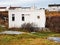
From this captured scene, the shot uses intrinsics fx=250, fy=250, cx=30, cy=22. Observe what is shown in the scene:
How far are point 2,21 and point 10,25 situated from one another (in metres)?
12.2

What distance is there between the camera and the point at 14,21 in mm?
34281

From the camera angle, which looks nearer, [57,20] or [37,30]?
[37,30]

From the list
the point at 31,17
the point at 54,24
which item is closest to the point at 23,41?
the point at 31,17

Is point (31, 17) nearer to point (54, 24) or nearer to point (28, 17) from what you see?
point (28, 17)

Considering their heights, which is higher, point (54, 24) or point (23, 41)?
point (54, 24)

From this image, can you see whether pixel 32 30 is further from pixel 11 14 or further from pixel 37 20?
pixel 11 14

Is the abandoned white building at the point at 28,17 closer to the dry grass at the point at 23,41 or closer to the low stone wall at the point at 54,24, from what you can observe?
the low stone wall at the point at 54,24

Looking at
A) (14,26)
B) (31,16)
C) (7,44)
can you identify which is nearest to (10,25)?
(14,26)

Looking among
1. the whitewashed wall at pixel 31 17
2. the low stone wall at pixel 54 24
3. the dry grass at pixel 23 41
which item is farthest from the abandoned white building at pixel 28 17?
the dry grass at pixel 23 41

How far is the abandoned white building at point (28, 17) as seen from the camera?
3375 centimetres

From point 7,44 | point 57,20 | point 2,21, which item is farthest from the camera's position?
point 2,21

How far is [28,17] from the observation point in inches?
1334

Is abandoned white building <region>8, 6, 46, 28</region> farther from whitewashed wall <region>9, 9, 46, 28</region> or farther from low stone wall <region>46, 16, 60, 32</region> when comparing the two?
low stone wall <region>46, 16, 60, 32</region>

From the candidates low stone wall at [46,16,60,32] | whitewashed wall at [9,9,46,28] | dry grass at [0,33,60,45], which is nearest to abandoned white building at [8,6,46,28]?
whitewashed wall at [9,9,46,28]
